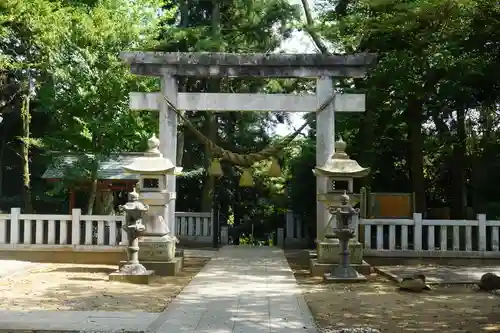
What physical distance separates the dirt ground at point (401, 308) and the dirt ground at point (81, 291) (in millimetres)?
2266

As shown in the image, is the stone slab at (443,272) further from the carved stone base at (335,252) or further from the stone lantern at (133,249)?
the stone lantern at (133,249)

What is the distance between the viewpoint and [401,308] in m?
7.62

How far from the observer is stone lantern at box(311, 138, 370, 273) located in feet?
36.9

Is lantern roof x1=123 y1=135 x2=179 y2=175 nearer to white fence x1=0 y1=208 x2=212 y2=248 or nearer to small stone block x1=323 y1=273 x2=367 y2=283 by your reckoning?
white fence x1=0 y1=208 x2=212 y2=248

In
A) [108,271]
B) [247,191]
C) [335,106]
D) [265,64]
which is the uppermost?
[265,64]

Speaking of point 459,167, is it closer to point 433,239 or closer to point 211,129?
point 433,239

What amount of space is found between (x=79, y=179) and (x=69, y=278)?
18.0ft

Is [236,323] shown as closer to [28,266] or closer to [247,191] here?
[28,266]

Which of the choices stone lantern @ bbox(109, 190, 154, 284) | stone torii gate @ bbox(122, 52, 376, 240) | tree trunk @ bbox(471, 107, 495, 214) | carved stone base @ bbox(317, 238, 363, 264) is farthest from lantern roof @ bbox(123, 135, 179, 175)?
tree trunk @ bbox(471, 107, 495, 214)

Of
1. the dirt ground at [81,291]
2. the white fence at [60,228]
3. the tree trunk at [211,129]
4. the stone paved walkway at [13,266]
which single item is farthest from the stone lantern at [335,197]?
the tree trunk at [211,129]

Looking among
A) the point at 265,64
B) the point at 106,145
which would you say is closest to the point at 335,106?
the point at 265,64

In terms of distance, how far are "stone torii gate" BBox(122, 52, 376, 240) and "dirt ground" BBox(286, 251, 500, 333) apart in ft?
8.86

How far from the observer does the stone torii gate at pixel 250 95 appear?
11.6m

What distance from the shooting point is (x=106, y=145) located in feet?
47.7
